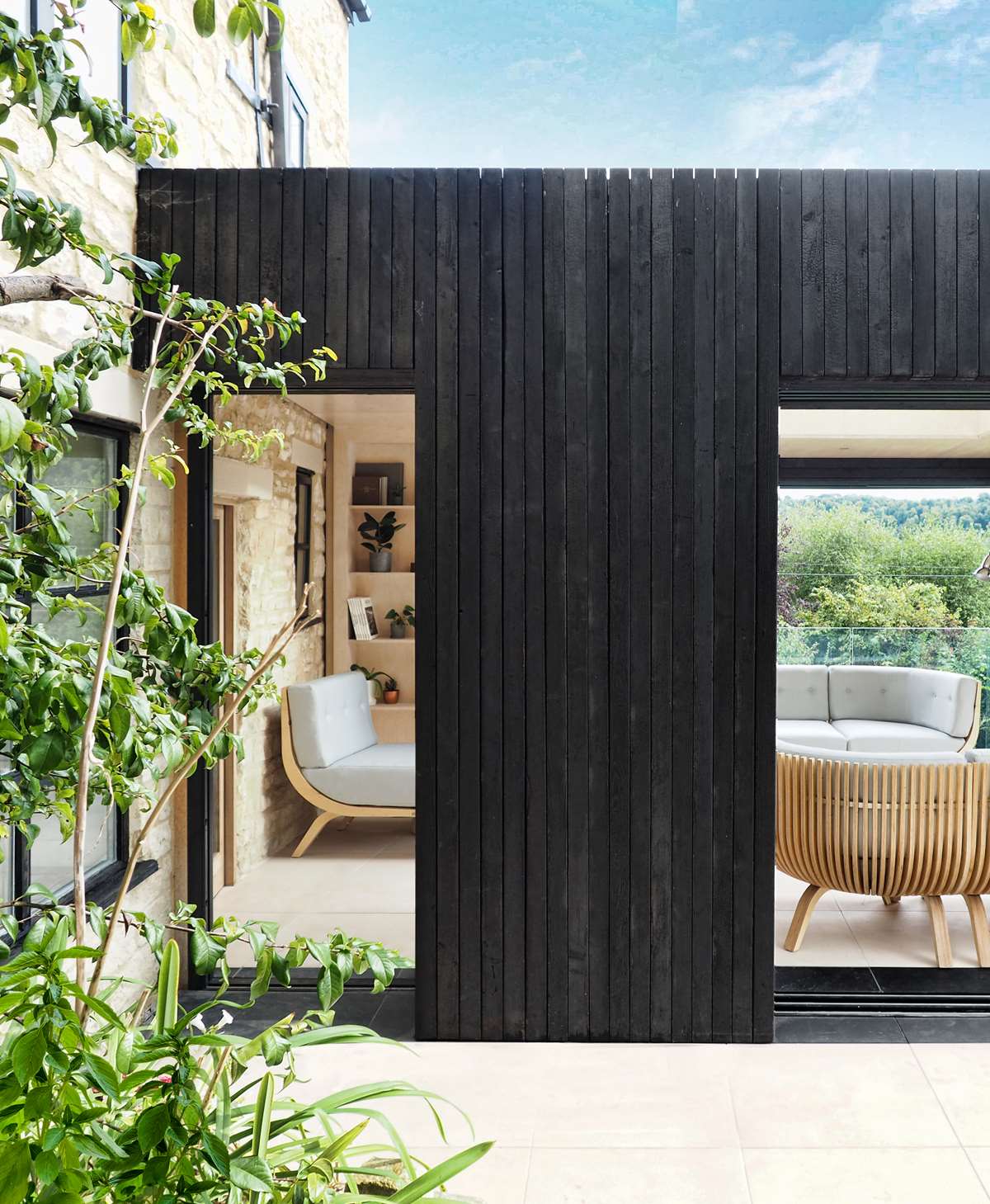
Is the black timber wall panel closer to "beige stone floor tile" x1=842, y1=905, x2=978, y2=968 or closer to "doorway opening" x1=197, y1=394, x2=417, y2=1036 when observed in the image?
"doorway opening" x1=197, y1=394, x2=417, y2=1036

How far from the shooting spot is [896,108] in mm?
23703

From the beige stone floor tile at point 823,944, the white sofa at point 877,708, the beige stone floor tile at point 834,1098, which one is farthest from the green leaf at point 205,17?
the white sofa at point 877,708

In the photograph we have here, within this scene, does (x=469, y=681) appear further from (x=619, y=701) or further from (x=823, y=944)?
(x=823, y=944)

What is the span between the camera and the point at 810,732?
616 cm

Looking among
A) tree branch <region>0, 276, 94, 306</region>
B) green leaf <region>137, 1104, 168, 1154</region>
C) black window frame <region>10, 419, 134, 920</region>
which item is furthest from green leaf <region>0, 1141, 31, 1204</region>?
black window frame <region>10, 419, 134, 920</region>

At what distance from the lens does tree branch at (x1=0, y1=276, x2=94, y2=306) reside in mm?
1498

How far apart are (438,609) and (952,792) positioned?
79.1 inches

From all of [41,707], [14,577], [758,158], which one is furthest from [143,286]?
[758,158]

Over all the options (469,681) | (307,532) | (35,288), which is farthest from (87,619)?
(307,532)

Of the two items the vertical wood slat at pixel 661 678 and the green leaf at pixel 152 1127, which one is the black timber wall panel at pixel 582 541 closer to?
the vertical wood slat at pixel 661 678

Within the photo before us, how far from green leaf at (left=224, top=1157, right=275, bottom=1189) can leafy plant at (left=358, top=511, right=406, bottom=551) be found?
538cm

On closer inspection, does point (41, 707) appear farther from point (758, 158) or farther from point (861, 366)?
point (758, 158)

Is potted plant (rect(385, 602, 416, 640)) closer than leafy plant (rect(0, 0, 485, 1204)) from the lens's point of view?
No

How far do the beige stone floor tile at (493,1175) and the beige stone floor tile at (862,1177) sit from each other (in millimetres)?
547
